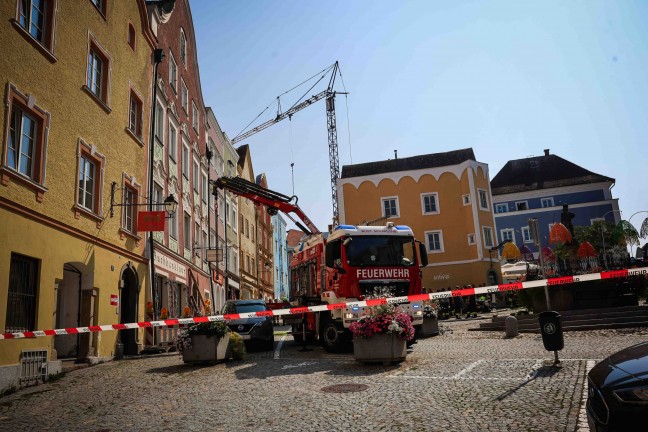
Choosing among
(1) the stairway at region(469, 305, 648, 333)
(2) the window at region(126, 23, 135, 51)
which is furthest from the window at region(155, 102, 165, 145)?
(1) the stairway at region(469, 305, 648, 333)

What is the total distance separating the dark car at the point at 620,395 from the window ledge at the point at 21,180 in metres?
10.8

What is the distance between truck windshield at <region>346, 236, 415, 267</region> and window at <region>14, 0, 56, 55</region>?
8.93 m

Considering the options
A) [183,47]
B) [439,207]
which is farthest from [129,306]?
[439,207]

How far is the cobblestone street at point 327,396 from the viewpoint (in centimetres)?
614

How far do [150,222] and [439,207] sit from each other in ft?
104

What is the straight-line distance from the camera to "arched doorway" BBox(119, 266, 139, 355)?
17047 mm

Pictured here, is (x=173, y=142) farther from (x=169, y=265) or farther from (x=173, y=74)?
(x=169, y=265)

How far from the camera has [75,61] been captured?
13.9m

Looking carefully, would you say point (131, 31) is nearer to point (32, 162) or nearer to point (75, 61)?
point (75, 61)

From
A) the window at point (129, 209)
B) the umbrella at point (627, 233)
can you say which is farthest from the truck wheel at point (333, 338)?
the umbrella at point (627, 233)

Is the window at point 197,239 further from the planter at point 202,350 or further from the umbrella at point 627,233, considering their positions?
the umbrella at point 627,233

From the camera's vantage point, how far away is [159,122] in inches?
865

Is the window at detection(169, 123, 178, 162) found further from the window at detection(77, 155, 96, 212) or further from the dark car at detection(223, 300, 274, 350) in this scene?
the dark car at detection(223, 300, 274, 350)

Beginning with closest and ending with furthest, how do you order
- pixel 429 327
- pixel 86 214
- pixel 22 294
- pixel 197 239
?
1. pixel 22 294
2. pixel 86 214
3. pixel 429 327
4. pixel 197 239
